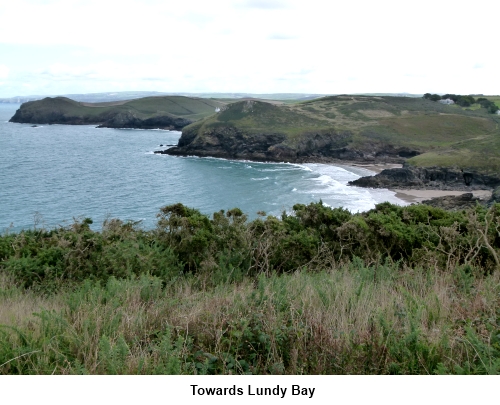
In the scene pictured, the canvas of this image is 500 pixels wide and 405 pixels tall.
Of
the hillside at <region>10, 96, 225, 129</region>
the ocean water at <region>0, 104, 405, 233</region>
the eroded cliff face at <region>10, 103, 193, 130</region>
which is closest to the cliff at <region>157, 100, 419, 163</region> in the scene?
the ocean water at <region>0, 104, 405, 233</region>

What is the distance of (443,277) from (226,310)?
348 centimetres

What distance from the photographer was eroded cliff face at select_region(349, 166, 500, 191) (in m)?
53.7

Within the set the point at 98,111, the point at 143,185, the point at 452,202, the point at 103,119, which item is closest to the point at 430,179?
the point at 452,202

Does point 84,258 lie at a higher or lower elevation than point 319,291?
lower

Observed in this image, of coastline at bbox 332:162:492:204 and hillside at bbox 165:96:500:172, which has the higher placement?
hillside at bbox 165:96:500:172

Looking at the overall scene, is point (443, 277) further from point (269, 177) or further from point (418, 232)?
point (269, 177)

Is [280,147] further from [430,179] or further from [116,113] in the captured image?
[116,113]

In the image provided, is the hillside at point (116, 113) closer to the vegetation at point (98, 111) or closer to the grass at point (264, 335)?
the vegetation at point (98, 111)

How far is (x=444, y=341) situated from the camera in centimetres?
405

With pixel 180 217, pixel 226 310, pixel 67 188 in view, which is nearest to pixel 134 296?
pixel 226 310

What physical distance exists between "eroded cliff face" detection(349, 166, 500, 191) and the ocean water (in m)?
3.85

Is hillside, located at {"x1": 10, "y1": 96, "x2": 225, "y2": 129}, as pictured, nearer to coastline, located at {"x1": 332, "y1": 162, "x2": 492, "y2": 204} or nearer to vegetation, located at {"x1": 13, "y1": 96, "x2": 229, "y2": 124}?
vegetation, located at {"x1": 13, "y1": 96, "x2": 229, "y2": 124}

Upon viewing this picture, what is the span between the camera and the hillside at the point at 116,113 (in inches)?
5394

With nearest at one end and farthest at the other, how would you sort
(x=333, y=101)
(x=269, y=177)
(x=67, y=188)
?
1. (x=67, y=188)
2. (x=269, y=177)
3. (x=333, y=101)
